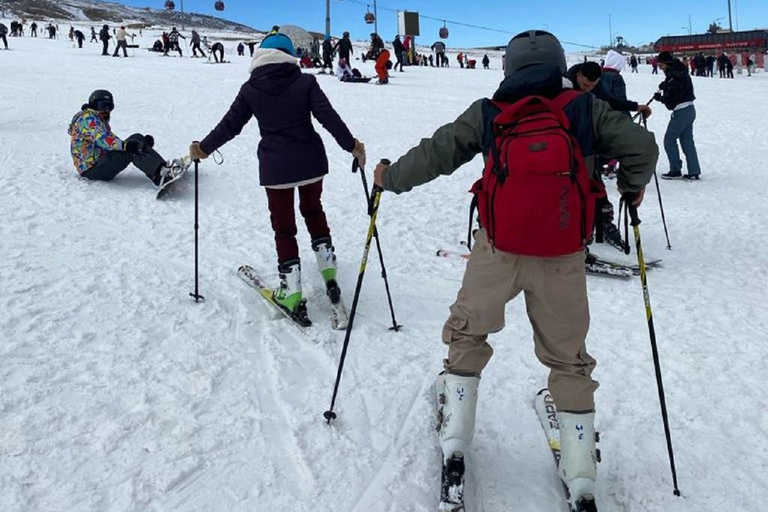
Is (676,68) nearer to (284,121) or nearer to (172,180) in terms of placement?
(284,121)

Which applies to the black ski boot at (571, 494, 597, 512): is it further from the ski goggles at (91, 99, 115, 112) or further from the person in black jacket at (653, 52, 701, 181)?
the person in black jacket at (653, 52, 701, 181)

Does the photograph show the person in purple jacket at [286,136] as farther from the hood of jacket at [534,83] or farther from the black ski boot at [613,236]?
the black ski boot at [613,236]

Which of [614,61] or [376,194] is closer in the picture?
[376,194]

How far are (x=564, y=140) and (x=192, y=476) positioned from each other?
88.0 inches

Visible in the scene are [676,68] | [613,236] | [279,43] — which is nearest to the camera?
[279,43]

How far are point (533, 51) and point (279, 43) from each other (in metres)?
2.26

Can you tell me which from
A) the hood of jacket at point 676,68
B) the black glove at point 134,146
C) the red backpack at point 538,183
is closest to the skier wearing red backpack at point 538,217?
the red backpack at point 538,183

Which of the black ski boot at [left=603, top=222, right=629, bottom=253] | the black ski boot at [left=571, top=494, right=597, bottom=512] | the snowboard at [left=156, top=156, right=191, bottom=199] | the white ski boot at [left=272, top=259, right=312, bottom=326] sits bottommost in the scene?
the black ski boot at [left=571, top=494, right=597, bottom=512]

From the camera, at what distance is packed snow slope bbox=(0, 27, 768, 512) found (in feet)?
8.73

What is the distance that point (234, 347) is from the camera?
155 inches

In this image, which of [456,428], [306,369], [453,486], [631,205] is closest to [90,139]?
[306,369]

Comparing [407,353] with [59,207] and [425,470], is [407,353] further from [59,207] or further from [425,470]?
[59,207]

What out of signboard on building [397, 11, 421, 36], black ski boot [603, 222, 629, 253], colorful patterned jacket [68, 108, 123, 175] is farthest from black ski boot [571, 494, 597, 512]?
signboard on building [397, 11, 421, 36]

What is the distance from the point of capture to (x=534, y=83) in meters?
2.20
